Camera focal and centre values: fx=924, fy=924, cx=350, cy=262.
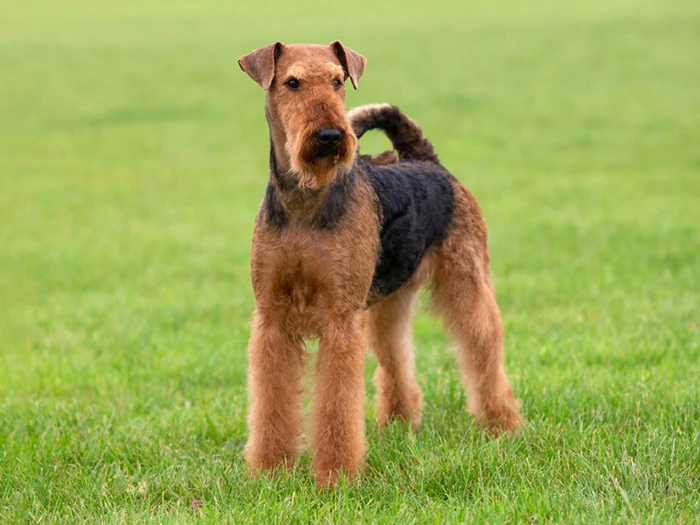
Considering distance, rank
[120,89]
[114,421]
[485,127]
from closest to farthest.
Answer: [114,421] → [485,127] → [120,89]

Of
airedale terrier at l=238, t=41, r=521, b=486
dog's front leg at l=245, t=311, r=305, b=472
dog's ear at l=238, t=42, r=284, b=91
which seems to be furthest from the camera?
dog's front leg at l=245, t=311, r=305, b=472

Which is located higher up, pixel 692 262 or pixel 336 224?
pixel 336 224

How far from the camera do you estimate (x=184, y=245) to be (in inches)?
454

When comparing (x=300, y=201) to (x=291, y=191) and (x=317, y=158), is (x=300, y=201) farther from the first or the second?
(x=317, y=158)

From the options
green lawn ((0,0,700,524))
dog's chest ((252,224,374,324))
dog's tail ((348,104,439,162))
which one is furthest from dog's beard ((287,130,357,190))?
green lawn ((0,0,700,524))

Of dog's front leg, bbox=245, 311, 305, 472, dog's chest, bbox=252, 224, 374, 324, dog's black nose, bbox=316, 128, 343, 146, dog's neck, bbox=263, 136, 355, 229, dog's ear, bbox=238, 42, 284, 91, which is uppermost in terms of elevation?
dog's ear, bbox=238, 42, 284, 91

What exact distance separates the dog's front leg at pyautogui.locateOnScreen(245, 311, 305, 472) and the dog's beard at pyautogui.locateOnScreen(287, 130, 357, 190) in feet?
2.36

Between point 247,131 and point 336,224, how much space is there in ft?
55.2

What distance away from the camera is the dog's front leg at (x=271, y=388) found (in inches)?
175

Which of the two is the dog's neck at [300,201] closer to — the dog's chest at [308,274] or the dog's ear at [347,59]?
the dog's chest at [308,274]

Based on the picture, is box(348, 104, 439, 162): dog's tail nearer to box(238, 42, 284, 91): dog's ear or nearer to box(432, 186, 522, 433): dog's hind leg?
box(432, 186, 522, 433): dog's hind leg

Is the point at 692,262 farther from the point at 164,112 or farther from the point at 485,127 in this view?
the point at 164,112

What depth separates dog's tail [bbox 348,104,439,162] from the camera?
5312 millimetres

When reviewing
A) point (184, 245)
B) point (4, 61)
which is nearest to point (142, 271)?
point (184, 245)
